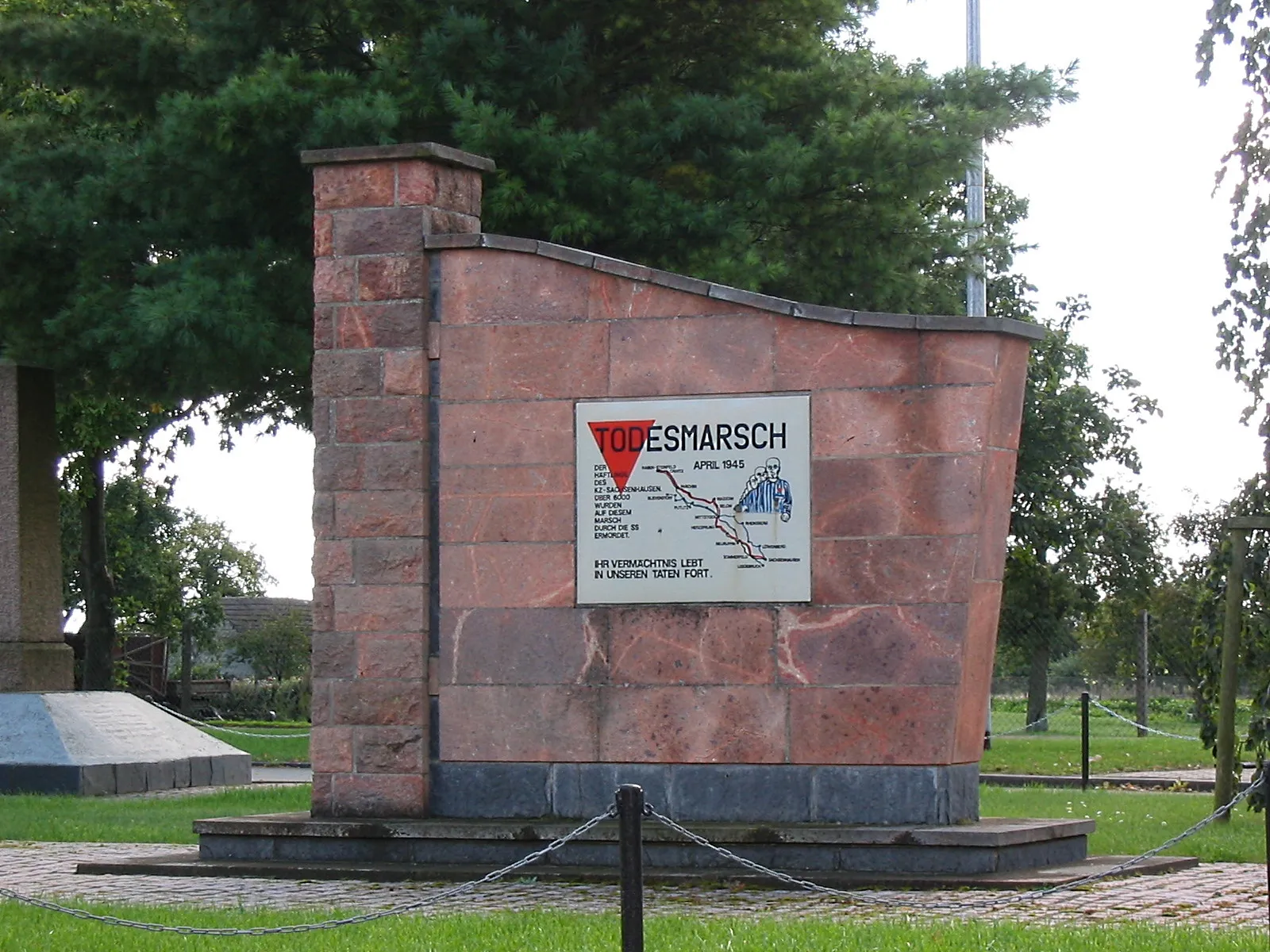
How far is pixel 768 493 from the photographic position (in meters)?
11.2

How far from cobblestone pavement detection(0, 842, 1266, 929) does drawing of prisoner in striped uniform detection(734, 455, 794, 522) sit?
2147mm

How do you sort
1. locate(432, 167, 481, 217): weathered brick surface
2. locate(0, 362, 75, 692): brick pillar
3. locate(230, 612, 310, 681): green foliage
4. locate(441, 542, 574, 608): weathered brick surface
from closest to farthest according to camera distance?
locate(441, 542, 574, 608): weathered brick surface, locate(432, 167, 481, 217): weathered brick surface, locate(0, 362, 75, 692): brick pillar, locate(230, 612, 310, 681): green foliage

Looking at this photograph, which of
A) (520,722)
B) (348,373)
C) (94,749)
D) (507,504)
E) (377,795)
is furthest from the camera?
(94,749)

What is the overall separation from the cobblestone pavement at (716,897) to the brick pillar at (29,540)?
7393 mm

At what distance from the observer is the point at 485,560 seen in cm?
1167

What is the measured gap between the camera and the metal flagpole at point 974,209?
2279cm

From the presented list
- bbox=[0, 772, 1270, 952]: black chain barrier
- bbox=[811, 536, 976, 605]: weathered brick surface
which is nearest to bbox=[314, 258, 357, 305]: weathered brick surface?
bbox=[811, 536, 976, 605]: weathered brick surface

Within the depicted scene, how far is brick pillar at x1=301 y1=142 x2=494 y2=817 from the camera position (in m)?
11.7

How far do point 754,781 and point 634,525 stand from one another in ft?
5.33

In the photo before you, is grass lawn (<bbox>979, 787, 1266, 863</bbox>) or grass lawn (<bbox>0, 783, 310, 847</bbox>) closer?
grass lawn (<bbox>979, 787, 1266, 863</bbox>)

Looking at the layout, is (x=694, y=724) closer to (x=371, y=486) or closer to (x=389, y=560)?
(x=389, y=560)

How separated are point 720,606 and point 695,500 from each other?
63 centimetres

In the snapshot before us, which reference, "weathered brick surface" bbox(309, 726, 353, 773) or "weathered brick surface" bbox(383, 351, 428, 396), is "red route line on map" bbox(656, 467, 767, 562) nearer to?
"weathered brick surface" bbox(383, 351, 428, 396)

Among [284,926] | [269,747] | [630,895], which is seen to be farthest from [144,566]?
[630,895]
